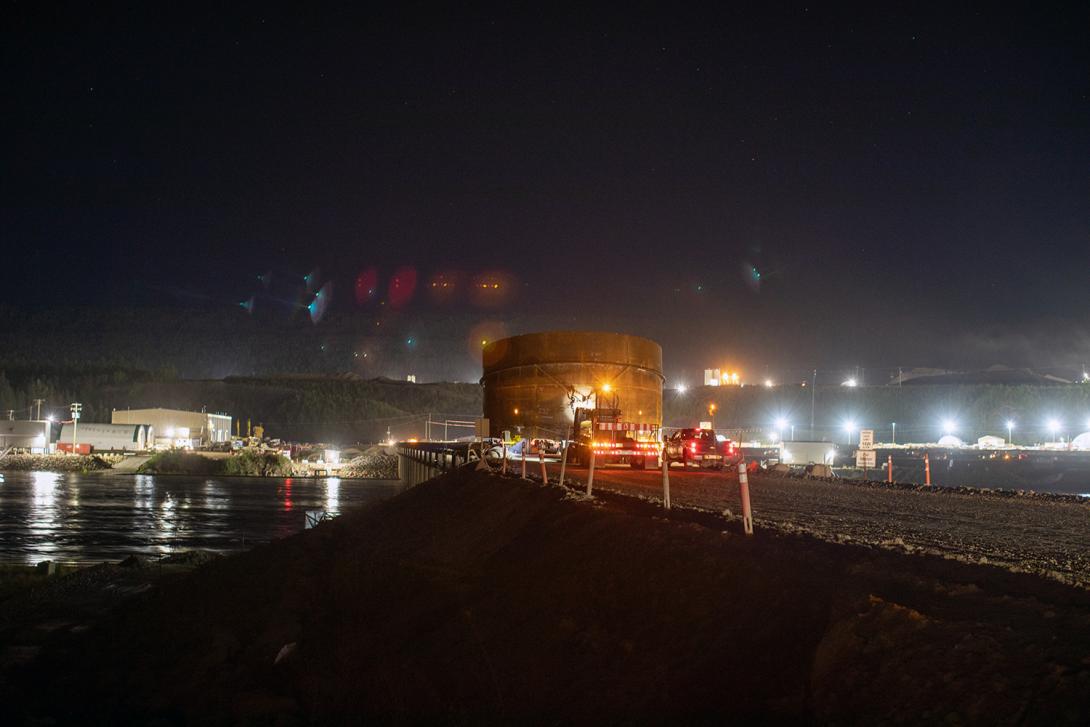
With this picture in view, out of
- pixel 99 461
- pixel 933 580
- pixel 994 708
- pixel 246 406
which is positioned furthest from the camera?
pixel 246 406

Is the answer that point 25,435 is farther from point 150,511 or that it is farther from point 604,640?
point 604,640

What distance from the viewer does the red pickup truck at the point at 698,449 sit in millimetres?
30375

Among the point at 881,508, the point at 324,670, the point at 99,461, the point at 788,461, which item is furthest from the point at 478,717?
the point at 99,461

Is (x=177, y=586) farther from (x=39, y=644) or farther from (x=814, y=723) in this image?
(x=814, y=723)

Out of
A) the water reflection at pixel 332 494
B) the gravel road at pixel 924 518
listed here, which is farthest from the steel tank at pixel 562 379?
the gravel road at pixel 924 518

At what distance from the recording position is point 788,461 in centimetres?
4178

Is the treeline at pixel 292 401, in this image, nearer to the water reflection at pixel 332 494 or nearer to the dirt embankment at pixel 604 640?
the water reflection at pixel 332 494

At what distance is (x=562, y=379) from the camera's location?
138ft

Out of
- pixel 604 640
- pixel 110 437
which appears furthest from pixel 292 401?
pixel 604 640

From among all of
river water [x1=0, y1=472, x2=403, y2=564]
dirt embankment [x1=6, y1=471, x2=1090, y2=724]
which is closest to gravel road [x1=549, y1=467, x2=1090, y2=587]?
dirt embankment [x1=6, y1=471, x2=1090, y2=724]

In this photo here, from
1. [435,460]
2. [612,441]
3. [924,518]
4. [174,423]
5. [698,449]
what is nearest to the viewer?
[924,518]

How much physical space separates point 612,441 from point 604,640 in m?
22.5

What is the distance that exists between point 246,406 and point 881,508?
16718cm

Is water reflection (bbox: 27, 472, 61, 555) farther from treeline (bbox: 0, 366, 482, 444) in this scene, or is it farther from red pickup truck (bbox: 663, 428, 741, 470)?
treeline (bbox: 0, 366, 482, 444)
